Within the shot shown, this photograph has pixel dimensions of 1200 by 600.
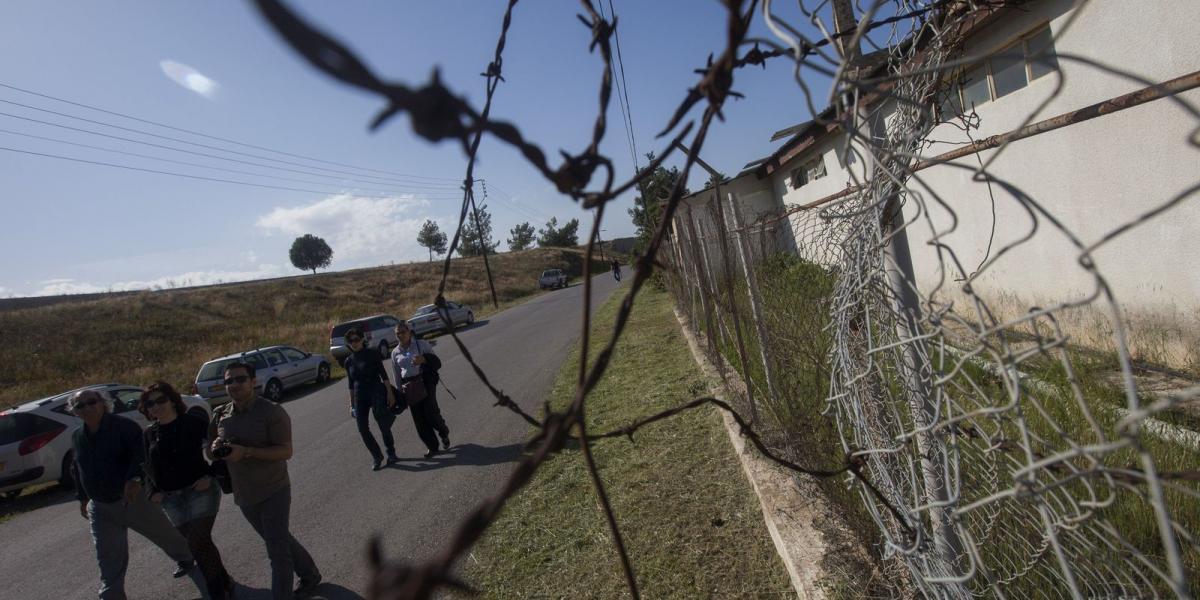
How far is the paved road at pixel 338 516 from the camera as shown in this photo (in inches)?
191

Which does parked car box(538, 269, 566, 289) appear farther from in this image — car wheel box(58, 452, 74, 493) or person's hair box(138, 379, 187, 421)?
person's hair box(138, 379, 187, 421)

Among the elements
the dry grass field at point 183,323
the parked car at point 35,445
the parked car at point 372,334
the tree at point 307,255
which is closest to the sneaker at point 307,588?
the parked car at point 35,445

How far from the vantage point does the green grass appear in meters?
3.38

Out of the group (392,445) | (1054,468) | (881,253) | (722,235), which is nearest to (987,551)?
(1054,468)

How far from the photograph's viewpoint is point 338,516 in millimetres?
5664

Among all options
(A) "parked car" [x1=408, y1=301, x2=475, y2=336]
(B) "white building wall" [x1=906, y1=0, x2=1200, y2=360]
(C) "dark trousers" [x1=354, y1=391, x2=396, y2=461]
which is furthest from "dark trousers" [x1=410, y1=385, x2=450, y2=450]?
(A) "parked car" [x1=408, y1=301, x2=475, y2=336]

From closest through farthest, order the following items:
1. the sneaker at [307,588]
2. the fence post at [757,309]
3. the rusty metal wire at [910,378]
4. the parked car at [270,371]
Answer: the rusty metal wire at [910,378] < the sneaker at [307,588] < the fence post at [757,309] < the parked car at [270,371]

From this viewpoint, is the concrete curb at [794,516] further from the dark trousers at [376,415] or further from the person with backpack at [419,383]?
the dark trousers at [376,415]

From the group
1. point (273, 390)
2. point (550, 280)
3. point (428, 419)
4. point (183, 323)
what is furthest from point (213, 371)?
point (550, 280)

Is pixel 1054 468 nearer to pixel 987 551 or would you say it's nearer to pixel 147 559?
pixel 987 551

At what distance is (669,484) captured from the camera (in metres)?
4.56

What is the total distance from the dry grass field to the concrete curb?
Result: 69.4 ft

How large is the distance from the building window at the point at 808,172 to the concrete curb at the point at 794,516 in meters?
10.8

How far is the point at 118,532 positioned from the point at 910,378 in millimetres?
5331
